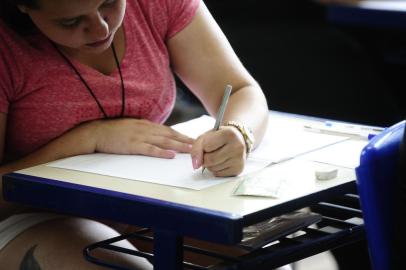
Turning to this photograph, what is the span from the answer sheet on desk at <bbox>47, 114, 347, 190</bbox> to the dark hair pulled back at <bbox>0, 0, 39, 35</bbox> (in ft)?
0.98

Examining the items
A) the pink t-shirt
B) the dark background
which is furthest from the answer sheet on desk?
the dark background

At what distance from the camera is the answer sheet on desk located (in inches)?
56.7

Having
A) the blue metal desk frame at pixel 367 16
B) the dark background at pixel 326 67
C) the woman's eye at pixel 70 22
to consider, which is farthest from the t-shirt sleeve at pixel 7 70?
the dark background at pixel 326 67

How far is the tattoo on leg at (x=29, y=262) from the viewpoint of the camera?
1.50 meters

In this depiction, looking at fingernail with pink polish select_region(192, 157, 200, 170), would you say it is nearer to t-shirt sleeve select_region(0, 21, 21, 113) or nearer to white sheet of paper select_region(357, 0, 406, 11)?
t-shirt sleeve select_region(0, 21, 21, 113)

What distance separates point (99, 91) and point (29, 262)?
41 centimetres

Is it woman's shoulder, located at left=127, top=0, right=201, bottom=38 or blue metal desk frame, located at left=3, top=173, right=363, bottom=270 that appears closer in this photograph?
blue metal desk frame, located at left=3, top=173, right=363, bottom=270

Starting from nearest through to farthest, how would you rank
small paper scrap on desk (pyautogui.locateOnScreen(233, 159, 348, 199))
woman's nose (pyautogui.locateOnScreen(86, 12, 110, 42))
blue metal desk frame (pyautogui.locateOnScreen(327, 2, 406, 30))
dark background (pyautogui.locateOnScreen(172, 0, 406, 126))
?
small paper scrap on desk (pyautogui.locateOnScreen(233, 159, 348, 199)) → woman's nose (pyautogui.locateOnScreen(86, 12, 110, 42)) → blue metal desk frame (pyautogui.locateOnScreen(327, 2, 406, 30)) → dark background (pyautogui.locateOnScreen(172, 0, 406, 126))

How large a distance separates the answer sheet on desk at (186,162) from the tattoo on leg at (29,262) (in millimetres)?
170

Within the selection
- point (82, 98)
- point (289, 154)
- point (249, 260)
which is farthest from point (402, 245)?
point (82, 98)

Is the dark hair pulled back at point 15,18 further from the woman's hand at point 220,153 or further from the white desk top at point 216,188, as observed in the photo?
the woman's hand at point 220,153

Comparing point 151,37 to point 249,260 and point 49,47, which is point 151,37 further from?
point 249,260

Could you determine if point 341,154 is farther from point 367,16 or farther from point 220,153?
point 367,16

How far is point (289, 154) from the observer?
1592 millimetres
